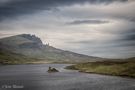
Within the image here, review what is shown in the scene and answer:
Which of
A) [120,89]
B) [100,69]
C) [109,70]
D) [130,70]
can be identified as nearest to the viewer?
[120,89]

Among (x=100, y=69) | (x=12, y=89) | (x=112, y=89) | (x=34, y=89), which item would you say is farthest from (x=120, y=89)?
(x=100, y=69)

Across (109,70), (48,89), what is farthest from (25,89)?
(109,70)

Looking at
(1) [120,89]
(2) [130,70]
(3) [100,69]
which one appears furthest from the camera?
(3) [100,69]

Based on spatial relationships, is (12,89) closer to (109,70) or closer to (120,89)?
(120,89)

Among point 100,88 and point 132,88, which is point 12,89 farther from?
point 132,88

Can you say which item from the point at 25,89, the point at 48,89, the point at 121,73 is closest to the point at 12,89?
the point at 25,89

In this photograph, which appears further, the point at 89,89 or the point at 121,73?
the point at 121,73

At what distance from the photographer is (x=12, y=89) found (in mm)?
78750

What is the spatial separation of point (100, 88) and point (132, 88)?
1141cm

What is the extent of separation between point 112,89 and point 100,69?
80574 mm

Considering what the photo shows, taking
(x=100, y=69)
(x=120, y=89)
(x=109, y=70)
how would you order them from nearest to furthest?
(x=120, y=89), (x=109, y=70), (x=100, y=69)

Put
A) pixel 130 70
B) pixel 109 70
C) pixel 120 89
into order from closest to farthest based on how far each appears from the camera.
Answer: pixel 120 89, pixel 130 70, pixel 109 70

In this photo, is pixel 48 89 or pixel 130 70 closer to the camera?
pixel 48 89

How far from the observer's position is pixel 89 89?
78.8 metres
